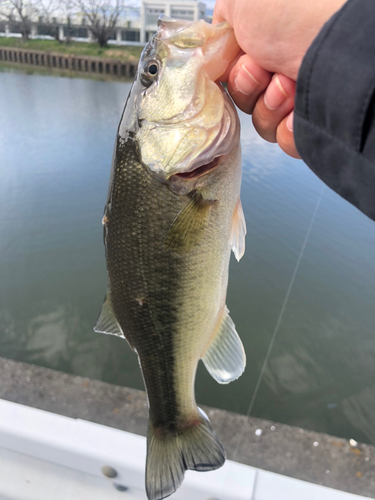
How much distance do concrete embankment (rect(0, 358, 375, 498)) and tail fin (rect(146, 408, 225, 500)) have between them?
3.12 feet

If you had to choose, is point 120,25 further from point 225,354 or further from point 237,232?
point 225,354

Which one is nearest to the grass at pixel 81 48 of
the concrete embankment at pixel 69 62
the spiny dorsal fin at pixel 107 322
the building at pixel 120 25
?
the concrete embankment at pixel 69 62

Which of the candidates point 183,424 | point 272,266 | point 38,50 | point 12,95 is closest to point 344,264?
point 272,266

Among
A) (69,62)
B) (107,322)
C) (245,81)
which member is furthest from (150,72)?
(69,62)

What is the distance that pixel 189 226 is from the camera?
3.37 ft

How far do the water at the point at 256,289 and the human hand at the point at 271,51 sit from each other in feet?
8.51

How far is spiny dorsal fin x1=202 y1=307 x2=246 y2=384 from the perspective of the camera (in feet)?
4.05

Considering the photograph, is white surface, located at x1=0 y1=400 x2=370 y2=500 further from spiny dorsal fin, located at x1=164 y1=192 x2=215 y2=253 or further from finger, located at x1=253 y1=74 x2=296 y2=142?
finger, located at x1=253 y1=74 x2=296 y2=142

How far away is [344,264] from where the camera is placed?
15.2ft

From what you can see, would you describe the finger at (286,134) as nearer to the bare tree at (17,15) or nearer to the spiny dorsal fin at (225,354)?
the spiny dorsal fin at (225,354)

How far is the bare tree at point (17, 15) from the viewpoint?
35269 mm

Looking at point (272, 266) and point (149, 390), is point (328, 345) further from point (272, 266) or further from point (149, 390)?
point (149, 390)

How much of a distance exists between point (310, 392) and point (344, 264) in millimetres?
2165

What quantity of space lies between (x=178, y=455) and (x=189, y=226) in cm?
85
